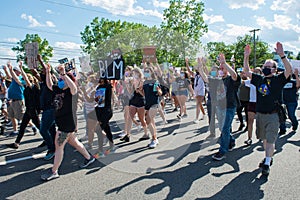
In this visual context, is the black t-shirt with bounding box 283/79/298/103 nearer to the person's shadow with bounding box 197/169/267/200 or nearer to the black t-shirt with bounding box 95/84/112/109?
the person's shadow with bounding box 197/169/267/200

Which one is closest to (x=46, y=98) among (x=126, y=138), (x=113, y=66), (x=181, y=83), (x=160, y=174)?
(x=113, y=66)

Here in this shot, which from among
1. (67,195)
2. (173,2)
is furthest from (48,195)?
(173,2)

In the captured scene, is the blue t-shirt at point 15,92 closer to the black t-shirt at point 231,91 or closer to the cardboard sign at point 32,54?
the cardboard sign at point 32,54

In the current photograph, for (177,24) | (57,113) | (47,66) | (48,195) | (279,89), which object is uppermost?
(177,24)

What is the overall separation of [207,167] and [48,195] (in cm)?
251

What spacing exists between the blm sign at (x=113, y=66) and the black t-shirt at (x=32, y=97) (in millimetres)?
1802

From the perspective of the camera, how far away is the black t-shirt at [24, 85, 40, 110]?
596 centimetres

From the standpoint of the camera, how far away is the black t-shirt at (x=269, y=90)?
13.9 ft

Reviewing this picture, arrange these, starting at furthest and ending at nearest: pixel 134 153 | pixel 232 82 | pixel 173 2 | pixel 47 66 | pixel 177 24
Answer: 1. pixel 173 2
2. pixel 177 24
3. pixel 134 153
4. pixel 232 82
5. pixel 47 66

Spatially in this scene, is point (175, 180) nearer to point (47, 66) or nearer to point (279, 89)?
point (279, 89)

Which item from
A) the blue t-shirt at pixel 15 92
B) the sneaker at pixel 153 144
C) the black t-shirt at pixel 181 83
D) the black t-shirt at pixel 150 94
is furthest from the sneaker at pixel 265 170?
the blue t-shirt at pixel 15 92

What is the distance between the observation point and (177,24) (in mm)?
18766

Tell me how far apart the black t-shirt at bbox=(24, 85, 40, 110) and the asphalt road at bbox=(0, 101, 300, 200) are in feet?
3.17

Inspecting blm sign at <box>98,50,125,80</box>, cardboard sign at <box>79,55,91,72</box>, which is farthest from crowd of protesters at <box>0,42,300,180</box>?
cardboard sign at <box>79,55,91,72</box>
